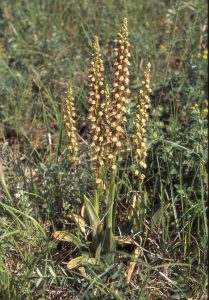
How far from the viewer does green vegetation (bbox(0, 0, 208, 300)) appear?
253 cm

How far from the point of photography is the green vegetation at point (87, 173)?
2531mm

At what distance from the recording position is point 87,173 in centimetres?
309

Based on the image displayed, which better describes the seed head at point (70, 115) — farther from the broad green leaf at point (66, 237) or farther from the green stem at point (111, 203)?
the broad green leaf at point (66, 237)

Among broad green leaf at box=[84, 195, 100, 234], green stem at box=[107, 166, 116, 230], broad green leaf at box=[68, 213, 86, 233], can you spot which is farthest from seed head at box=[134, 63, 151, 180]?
broad green leaf at box=[68, 213, 86, 233]

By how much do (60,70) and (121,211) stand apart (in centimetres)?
166

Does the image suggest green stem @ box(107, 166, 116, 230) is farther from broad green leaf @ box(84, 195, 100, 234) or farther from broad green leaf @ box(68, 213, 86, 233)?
broad green leaf @ box(68, 213, 86, 233)

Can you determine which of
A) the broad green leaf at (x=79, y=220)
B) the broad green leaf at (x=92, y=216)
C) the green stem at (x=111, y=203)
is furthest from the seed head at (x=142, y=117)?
the broad green leaf at (x=79, y=220)

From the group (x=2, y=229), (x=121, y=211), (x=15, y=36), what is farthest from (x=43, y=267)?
(x=15, y=36)

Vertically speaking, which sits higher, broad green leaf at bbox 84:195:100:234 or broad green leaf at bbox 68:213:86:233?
broad green leaf at bbox 84:195:100:234

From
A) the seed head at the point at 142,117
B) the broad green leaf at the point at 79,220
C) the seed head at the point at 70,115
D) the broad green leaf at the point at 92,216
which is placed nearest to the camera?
the seed head at the point at 142,117

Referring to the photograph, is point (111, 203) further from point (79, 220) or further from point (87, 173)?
point (87, 173)

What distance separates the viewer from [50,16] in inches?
196

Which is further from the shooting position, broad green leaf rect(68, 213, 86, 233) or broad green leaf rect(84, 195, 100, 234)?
broad green leaf rect(68, 213, 86, 233)

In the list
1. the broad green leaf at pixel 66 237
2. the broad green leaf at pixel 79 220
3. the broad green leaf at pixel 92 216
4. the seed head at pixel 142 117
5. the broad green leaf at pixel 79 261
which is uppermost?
the seed head at pixel 142 117
